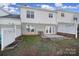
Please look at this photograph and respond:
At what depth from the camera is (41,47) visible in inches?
195

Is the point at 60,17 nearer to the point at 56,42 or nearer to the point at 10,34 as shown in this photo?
the point at 56,42

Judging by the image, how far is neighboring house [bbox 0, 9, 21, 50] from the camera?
16.2 ft

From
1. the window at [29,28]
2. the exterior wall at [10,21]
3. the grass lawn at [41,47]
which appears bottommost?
the grass lawn at [41,47]

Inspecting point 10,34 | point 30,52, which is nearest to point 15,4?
point 10,34

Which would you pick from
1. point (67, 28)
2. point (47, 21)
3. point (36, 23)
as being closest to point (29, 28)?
point (36, 23)

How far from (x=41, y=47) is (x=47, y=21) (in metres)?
0.45

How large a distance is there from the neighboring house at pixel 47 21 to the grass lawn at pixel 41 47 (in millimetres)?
143

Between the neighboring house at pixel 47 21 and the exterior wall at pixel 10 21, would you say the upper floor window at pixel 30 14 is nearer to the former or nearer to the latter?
the neighboring house at pixel 47 21

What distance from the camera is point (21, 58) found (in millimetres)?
4914

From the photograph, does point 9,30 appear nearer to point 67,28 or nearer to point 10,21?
point 10,21

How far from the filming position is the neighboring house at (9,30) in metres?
4.94

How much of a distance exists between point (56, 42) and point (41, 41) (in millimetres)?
253

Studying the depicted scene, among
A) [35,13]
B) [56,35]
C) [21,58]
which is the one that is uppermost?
[35,13]

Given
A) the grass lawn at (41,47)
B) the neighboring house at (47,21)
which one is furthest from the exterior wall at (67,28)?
the grass lawn at (41,47)
